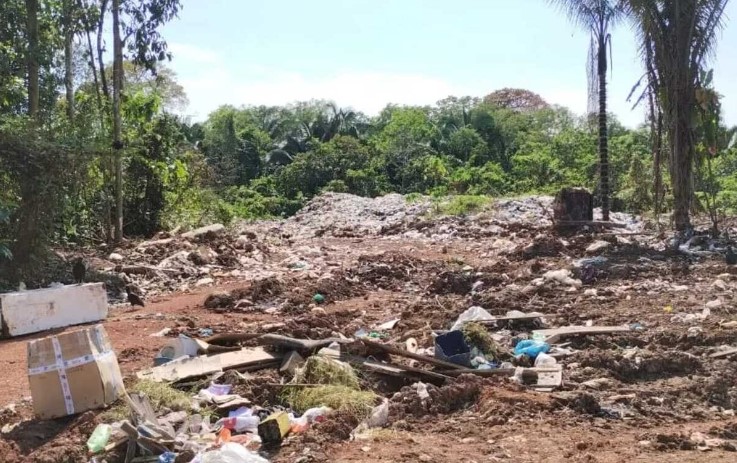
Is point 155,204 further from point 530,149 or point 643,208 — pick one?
point 530,149

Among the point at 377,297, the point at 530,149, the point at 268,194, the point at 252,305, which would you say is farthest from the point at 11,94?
the point at 530,149

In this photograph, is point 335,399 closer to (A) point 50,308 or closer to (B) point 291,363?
(B) point 291,363

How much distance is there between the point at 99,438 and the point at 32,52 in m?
9.31

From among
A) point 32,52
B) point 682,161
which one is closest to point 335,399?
point 32,52

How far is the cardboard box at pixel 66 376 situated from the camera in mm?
4500

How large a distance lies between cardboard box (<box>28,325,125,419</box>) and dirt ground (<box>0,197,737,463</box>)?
0.46 ft

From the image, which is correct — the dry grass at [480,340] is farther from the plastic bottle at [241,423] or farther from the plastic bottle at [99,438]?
the plastic bottle at [99,438]

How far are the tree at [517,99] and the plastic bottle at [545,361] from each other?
4316 cm

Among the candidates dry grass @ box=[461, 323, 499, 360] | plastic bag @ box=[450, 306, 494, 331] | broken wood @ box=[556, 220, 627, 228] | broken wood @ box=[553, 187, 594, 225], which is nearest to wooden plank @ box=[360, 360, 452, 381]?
dry grass @ box=[461, 323, 499, 360]

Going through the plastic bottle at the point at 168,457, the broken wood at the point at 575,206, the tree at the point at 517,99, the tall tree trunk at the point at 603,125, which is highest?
the tree at the point at 517,99

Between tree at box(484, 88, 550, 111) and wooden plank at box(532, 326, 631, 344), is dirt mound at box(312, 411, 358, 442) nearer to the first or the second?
wooden plank at box(532, 326, 631, 344)

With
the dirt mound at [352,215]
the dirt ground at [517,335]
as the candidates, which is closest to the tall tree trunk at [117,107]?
the dirt ground at [517,335]

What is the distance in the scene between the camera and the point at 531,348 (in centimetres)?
584

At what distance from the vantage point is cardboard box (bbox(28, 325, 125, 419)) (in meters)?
4.50
